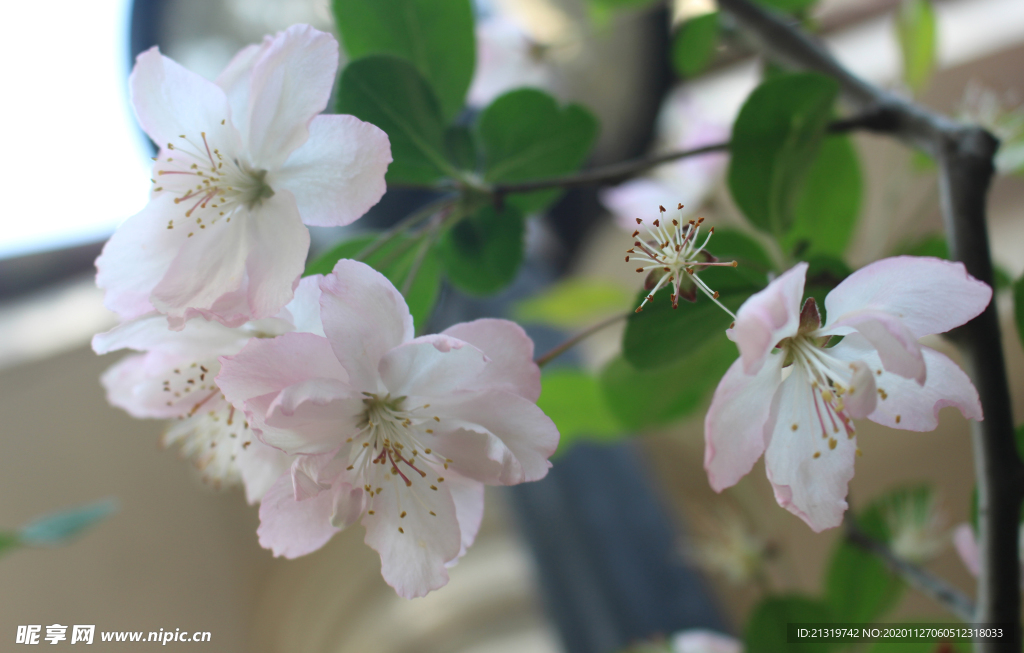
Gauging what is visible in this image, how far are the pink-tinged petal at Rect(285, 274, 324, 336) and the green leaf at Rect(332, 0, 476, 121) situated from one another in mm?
133

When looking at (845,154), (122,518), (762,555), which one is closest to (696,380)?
(845,154)

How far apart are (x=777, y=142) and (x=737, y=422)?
0.55ft

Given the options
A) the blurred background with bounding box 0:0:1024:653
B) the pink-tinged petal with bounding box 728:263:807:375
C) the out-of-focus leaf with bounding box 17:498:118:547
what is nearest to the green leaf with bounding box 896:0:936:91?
the blurred background with bounding box 0:0:1024:653

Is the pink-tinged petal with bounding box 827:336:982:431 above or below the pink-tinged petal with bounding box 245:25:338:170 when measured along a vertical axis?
below

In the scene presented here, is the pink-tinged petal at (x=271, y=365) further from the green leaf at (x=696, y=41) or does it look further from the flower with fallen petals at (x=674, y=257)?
the green leaf at (x=696, y=41)

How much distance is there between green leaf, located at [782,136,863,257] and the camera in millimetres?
475

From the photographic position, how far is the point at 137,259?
29cm

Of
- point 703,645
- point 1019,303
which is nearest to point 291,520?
point 1019,303

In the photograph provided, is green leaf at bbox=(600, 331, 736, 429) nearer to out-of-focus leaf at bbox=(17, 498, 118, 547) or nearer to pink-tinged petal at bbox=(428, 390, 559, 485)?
pink-tinged petal at bbox=(428, 390, 559, 485)

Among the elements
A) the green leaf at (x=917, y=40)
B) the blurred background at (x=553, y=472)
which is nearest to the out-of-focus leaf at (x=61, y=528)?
the blurred background at (x=553, y=472)

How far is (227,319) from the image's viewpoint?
0.24 metres

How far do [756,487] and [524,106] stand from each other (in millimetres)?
1312

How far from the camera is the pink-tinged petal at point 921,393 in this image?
9.4 inches

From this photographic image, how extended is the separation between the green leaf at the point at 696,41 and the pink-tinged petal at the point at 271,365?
48 centimetres
